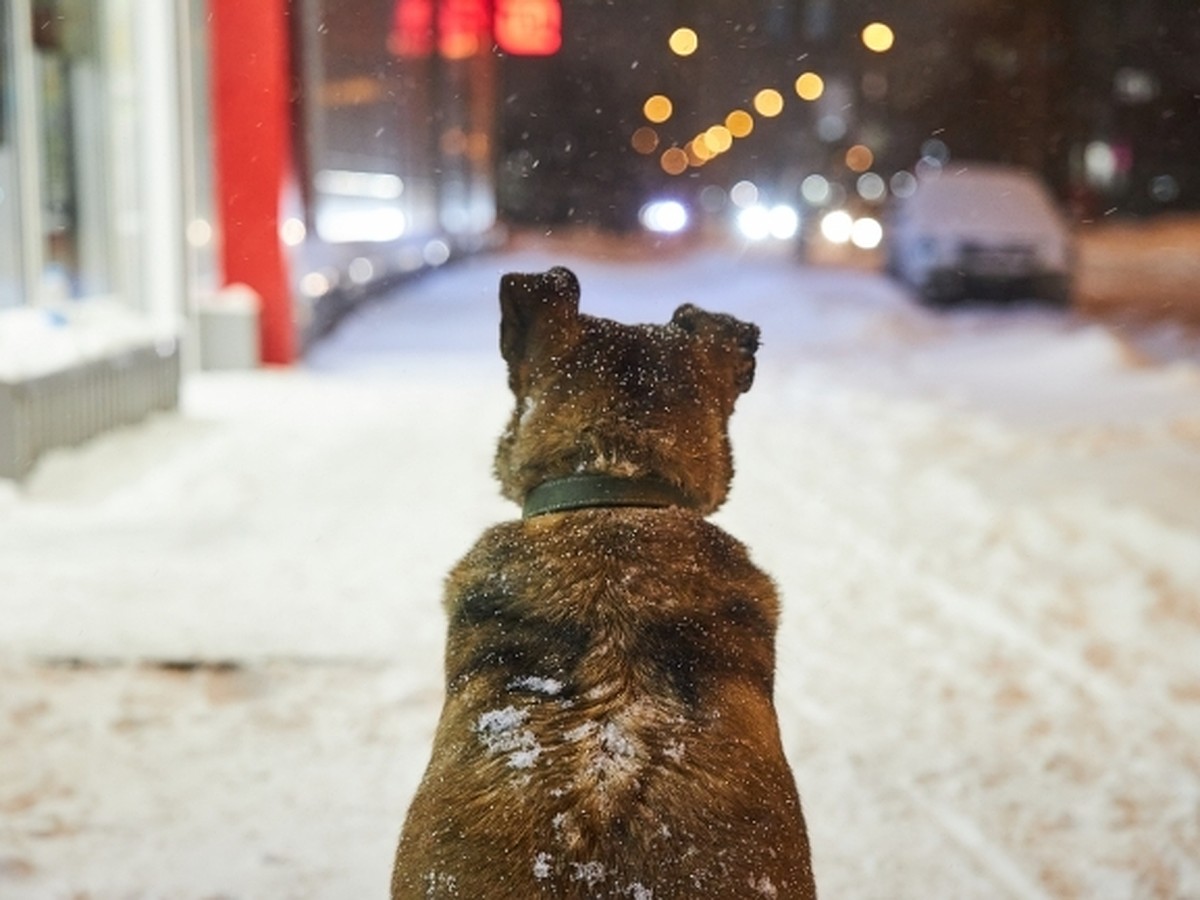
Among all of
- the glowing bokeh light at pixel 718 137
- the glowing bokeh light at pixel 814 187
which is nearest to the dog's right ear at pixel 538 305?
the glowing bokeh light at pixel 814 187

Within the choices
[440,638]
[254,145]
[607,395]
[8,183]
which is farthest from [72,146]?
[607,395]

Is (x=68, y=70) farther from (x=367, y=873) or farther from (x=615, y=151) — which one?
(x=615, y=151)

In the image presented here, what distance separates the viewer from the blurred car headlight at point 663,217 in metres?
57.4

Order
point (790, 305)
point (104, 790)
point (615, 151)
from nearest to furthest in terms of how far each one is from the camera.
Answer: point (104, 790) < point (790, 305) < point (615, 151)

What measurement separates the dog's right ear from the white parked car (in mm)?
21806

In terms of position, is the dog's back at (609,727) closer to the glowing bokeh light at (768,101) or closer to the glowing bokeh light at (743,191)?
the glowing bokeh light at (768,101)

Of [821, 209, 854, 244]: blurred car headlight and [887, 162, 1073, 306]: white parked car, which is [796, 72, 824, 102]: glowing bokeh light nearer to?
[821, 209, 854, 244]: blurred car headlight

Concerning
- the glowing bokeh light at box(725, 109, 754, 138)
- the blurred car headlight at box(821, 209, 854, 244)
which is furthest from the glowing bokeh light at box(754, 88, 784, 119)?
the blurred car headlight at box(821, 209, 854, 244)

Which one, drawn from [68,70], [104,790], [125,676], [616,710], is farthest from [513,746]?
[68,70]

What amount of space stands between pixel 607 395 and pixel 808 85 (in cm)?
6001

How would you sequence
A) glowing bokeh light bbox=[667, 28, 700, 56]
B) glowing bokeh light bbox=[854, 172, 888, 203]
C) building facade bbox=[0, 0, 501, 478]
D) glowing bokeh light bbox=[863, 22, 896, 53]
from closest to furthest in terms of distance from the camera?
building facade bbox=[0, 0, 501, 478], glowing bokeh light bbox=[863, 22, 896, 53], glowing bokeh light bbox=[667, 28, 700, 56], glowing bokeh light bbox=[854, 172, 888, 203]

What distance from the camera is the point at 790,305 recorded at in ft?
77.2

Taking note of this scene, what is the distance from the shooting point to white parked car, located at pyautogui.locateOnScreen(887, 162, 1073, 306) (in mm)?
24031

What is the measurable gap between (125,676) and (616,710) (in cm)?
408
